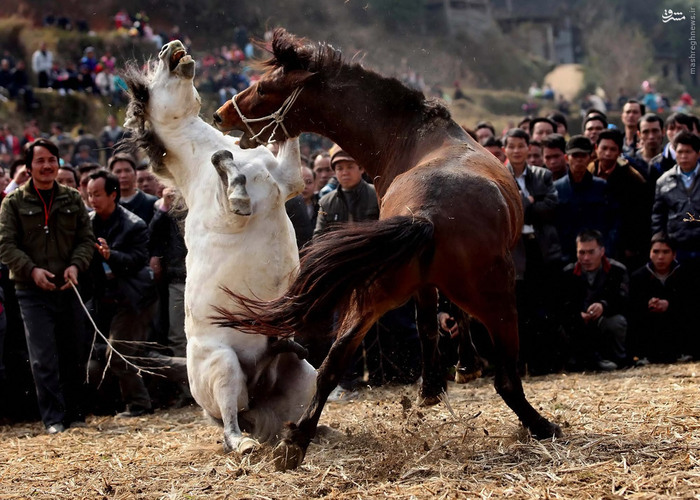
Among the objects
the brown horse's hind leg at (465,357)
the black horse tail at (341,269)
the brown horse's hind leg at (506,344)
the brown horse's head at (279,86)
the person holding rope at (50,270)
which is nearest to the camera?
the black horse tail at (341,269)

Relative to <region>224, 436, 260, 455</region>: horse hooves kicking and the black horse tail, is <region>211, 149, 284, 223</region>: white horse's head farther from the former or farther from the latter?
<region>224, 436, 260, 455</region>: horse hooves kicking

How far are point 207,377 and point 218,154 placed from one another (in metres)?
1.32

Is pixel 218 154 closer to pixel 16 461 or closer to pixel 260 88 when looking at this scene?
pixel 260 88

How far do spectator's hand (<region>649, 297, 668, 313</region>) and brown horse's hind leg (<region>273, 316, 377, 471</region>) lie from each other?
15.1ft

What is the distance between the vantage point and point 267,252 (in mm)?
5152

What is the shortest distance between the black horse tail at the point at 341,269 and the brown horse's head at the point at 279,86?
4.30ft

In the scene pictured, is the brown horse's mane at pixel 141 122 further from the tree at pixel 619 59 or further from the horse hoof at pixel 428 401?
the tree at pixel 619 59

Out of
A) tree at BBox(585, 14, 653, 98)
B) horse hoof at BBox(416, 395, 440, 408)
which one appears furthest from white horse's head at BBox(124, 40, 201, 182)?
tree at BBox(585, 14, 653, 98)

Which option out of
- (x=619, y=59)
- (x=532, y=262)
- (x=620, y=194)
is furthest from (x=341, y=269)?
(x=619, y=59)

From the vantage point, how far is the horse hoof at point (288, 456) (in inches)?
175

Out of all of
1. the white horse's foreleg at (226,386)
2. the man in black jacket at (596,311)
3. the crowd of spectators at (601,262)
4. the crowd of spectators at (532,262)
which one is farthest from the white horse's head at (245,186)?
the man in black jacket at (596,311)

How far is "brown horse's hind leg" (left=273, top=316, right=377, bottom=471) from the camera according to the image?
4449mm

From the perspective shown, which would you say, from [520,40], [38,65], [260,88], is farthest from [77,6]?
[260,88]

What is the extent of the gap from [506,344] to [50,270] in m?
4.08
